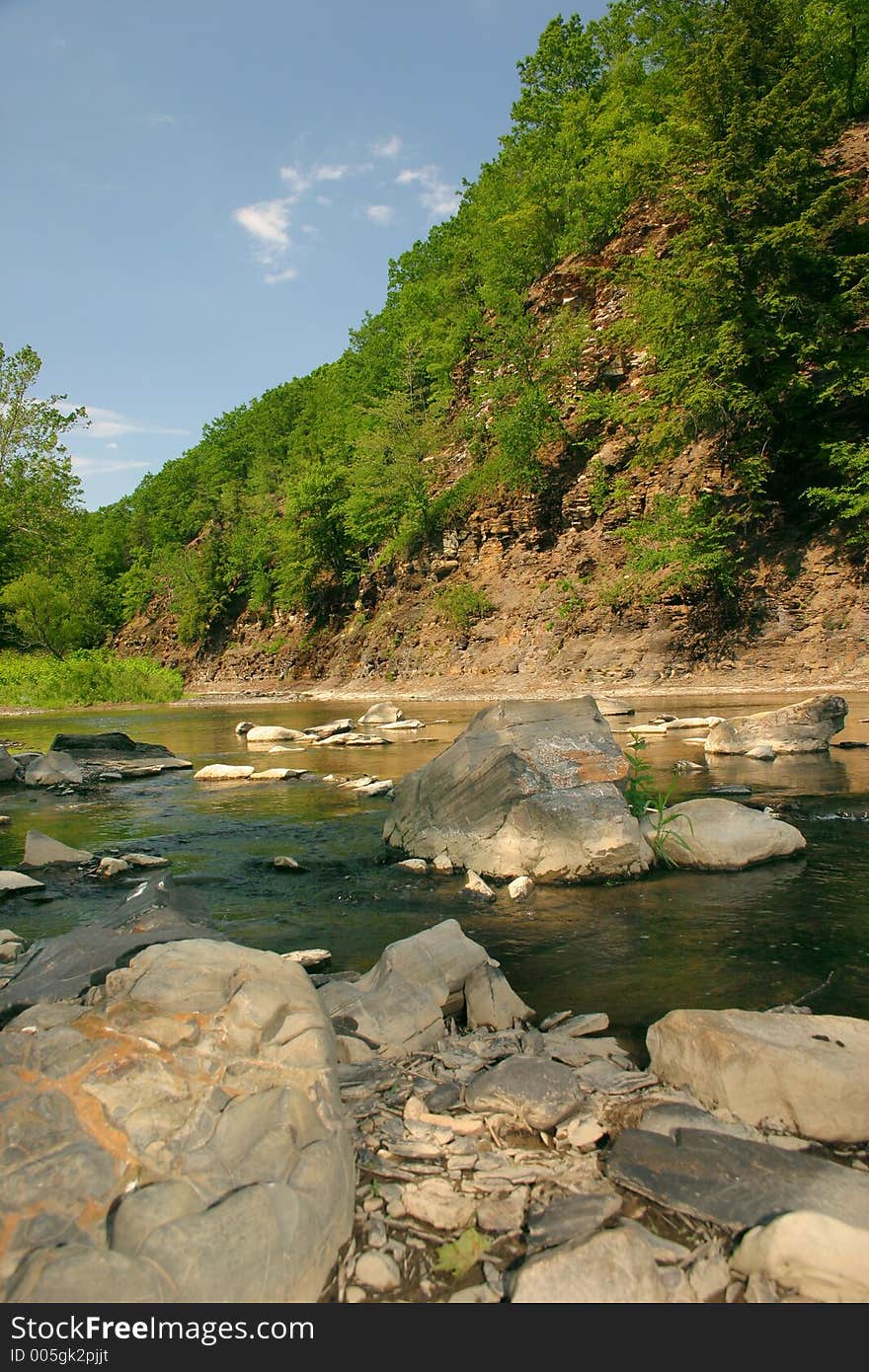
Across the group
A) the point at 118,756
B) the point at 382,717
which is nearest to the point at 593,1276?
the point at 118,756

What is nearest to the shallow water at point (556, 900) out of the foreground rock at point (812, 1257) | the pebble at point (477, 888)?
the pebble at point (477, 888)

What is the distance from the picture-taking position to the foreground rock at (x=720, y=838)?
6207 mm

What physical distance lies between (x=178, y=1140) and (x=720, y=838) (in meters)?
5.08

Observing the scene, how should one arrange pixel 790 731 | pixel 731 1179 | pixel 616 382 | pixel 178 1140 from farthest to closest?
pixel 616 382, pixel 790 731, pixel 731 1179, pixel 178 1140

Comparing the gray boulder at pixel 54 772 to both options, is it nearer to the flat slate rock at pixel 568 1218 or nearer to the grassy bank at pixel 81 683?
the flat slate rock at pixel 568 1218

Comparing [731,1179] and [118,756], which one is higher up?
[731,1179]

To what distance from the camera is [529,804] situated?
20.6ft

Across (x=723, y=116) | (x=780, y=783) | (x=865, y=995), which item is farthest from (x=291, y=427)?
(x=865, y=995)

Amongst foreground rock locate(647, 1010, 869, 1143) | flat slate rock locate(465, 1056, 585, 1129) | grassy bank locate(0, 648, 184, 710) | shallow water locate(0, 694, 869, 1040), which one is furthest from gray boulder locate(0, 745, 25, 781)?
grassy bank locate(0, 648, 184, 710)

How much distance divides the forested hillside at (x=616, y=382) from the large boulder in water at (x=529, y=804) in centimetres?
1839

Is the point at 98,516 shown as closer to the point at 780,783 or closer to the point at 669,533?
the point at 669,533

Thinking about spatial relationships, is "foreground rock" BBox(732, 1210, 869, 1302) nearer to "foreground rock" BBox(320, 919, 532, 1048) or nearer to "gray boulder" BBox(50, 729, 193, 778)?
"foreground rock" BBox(320, 919, 532, 1048)

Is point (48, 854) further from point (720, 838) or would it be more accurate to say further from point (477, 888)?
point (720, 838)

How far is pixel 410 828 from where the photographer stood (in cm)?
716
